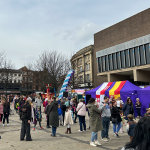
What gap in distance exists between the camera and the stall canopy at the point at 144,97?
45.4ft

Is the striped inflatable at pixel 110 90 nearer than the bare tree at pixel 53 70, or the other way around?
the striped inflatable at pixel 110 90

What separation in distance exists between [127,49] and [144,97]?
20.4 metres

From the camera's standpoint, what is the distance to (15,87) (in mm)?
74125

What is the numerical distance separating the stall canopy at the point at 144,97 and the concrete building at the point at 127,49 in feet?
54.3

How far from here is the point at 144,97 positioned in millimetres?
14094

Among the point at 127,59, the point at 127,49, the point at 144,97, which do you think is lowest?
the point at 144,97

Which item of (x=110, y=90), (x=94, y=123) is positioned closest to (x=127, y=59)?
(x=110, y=90)

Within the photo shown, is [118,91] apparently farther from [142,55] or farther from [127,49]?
[127,49]

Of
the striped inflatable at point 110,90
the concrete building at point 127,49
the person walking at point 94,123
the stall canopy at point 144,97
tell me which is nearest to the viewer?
the person walking at point 94,123

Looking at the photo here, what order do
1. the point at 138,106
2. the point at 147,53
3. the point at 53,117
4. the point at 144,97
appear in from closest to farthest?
the point at 53,117 → the point at 138,106 → the point at 144,97 → the point at 147,53

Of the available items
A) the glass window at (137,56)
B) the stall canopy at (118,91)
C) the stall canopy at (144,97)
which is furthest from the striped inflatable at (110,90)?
the glass window at (137,56)

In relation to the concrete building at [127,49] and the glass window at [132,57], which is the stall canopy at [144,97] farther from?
the glass window at [132,57]

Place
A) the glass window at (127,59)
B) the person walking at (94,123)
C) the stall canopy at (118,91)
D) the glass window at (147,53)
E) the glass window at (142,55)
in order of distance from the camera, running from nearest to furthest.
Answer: the person walking at (94,123)
the stall canopy at (118,91)
the glass window at (147,53)
the glass window at (142,55)
the glass window at (127,59)

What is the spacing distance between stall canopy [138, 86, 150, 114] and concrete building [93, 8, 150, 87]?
1656cm
